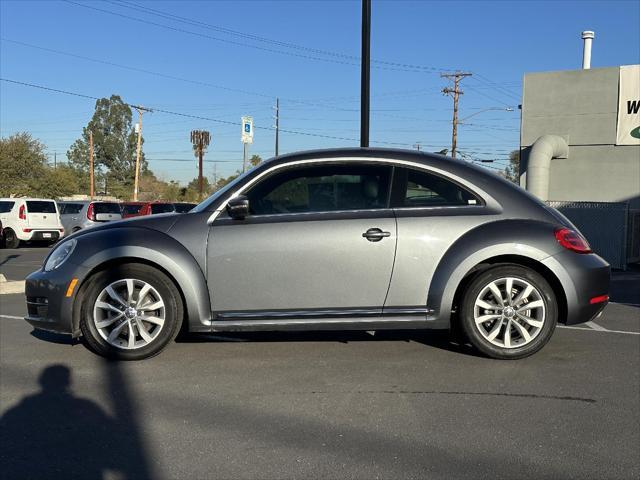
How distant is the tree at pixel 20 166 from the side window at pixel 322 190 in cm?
4520

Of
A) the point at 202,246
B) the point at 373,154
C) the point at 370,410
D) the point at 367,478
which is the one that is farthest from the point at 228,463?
the point at 373,154

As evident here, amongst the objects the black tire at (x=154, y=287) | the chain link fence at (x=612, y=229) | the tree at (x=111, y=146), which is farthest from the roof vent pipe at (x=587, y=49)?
the tree at (x=111, y=146)

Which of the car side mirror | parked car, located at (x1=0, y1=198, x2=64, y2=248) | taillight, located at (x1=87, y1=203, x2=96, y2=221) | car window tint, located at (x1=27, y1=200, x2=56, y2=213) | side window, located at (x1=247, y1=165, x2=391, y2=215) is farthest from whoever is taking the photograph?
taillight, located at (x1=87, y1=203, x2=96, y2=221)

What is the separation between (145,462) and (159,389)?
3.91ft

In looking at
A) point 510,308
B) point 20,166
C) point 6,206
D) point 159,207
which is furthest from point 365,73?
point 20,166

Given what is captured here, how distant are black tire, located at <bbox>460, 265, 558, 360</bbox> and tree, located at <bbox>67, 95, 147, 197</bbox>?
262ft

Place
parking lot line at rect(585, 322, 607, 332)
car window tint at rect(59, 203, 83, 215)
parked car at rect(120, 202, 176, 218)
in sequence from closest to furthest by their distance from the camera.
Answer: parking lot line at rect(585, 322, 607, 332) < car window tint at rect(59, 203, 83, 215) < parked car at rect(120, 202, 176, 218)

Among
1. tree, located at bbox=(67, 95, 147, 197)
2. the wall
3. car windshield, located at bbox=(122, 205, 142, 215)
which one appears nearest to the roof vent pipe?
the wall

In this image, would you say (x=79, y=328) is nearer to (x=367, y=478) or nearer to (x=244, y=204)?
(x=244, y=204)

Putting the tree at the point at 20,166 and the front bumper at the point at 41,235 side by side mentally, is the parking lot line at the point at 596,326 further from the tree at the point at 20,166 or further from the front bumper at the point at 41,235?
the tree at the point at 20,166

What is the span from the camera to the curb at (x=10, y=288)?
9.30 m

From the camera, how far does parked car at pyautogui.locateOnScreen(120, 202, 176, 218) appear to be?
78.9 ft

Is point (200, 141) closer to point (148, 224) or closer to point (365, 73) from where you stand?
point (365, 73)

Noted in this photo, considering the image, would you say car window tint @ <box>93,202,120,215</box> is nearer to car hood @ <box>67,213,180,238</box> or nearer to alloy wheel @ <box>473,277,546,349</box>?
car hood @ <box>67,213,180,238</box>
